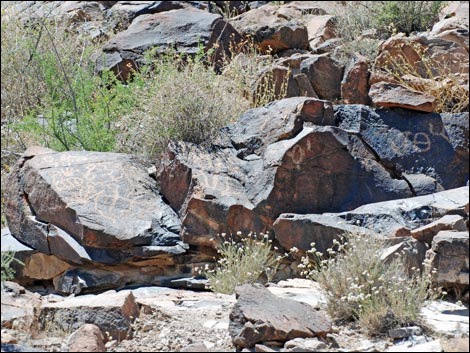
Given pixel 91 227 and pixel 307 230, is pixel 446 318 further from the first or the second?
pixel 91 227

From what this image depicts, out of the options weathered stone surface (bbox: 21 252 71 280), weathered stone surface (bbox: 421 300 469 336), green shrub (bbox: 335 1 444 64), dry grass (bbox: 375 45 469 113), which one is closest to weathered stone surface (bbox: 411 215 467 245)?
weathered stone surface (bbox: 421 300 469 336)

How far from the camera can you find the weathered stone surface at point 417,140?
24.6 feet

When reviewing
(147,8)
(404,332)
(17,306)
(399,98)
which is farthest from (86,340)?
(147,8)

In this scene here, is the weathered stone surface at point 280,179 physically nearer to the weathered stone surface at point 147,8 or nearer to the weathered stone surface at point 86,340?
the weathered stone surface at point 86,340

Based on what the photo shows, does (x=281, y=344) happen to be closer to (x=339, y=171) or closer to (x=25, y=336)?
(x=25, y=336)

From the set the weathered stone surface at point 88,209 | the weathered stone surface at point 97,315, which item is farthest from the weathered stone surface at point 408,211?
the weathered stone surface at point 97,315

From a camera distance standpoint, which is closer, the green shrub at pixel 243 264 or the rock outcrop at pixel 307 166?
the green shrub at pixel 243 264

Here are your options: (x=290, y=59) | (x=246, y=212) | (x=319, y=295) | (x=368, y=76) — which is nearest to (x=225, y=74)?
(x=290, y=59)

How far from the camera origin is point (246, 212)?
23.6 feet

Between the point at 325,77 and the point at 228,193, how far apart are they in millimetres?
2955

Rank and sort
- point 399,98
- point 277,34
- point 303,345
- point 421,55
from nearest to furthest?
point 303,345 < point 399,98 < point 421,55 < point 277,34

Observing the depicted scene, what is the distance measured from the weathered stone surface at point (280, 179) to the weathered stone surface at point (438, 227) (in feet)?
3.35

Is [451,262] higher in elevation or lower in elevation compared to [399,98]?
lower

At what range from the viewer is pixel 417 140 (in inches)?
299
